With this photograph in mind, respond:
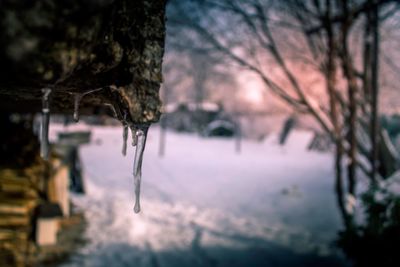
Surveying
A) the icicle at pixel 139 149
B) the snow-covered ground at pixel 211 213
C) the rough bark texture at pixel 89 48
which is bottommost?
the snow-covered ground at pixel 211 213

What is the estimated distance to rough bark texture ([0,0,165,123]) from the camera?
2.11ft

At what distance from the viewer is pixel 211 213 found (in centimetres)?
721

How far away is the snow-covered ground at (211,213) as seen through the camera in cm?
505

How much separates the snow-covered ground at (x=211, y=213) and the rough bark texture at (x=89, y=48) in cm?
427

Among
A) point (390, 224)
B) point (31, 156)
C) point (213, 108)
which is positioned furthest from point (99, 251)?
point (213, 108)

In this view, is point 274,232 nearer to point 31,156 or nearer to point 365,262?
point 365,262

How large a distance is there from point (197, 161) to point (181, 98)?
38446mm

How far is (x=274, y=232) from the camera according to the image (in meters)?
6.14

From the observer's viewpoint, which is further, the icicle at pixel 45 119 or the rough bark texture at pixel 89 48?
the icicle at pixel 45 119

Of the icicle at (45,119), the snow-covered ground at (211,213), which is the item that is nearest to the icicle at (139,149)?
the icicle at (45,119)

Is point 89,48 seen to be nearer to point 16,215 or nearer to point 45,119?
point 45,119

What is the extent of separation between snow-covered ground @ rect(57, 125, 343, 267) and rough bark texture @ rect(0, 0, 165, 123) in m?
4.27

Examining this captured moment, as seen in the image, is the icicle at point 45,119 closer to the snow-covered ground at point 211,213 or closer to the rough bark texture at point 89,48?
the rough bark texture at point 89,48

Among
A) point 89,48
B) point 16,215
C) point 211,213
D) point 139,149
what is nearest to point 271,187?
point 211,213
